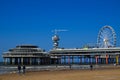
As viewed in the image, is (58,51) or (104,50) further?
(58,51)

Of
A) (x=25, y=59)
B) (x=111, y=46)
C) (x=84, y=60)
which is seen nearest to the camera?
(x=25, y=59)

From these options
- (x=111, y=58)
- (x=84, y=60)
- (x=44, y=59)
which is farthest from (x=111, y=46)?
(x=44, y=59)

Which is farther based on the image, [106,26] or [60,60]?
[60,60]

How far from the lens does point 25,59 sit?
5281 inches

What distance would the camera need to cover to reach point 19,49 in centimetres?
13438

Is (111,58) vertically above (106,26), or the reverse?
(106,26)

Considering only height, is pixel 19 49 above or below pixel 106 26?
below

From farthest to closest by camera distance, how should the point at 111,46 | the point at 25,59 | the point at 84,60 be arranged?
the point at 84,60 → the point at 111,46 → the point at 25,59

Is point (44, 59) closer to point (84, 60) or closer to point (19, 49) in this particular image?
point (19, 49)

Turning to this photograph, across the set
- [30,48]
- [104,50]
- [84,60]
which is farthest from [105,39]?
[30,48]

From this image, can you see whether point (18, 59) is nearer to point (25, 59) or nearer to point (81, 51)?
point (25, 59)

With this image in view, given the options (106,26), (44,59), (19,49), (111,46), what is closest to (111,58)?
(111,46)

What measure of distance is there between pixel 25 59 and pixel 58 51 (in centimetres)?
2074

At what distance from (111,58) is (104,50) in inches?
279
